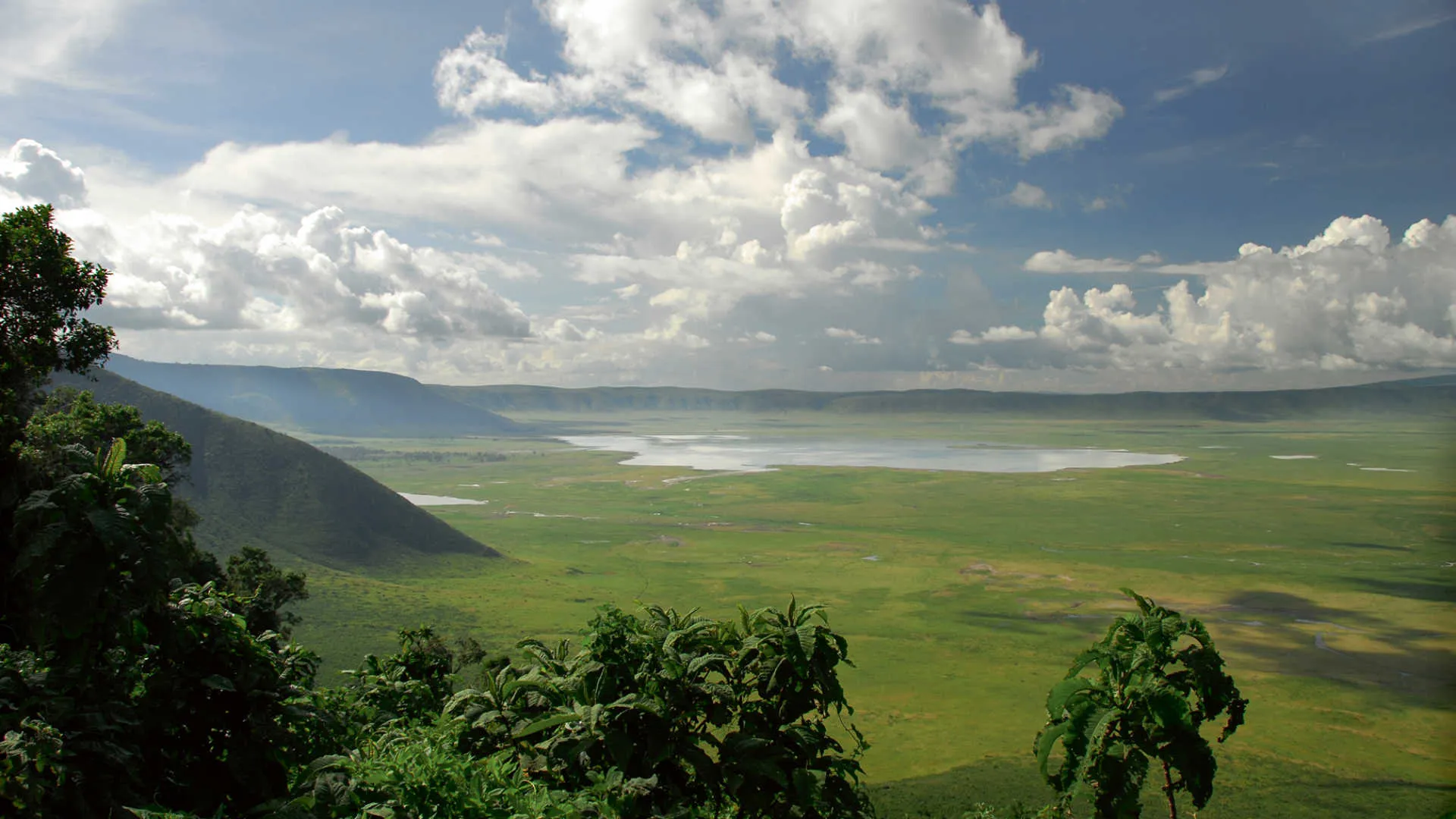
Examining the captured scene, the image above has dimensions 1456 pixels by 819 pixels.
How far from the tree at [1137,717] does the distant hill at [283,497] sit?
10140 centimetres

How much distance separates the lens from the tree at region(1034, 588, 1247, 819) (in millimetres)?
7344

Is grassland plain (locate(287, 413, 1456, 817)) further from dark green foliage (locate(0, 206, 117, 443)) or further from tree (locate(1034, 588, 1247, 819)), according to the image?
dark green foliage (locate(0, 206, 117, 443))

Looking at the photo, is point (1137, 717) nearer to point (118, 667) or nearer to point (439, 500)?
point (118, 667)

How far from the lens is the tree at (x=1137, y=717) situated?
24.1 ft

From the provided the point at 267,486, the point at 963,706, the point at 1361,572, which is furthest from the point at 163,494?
the point at 1361,572

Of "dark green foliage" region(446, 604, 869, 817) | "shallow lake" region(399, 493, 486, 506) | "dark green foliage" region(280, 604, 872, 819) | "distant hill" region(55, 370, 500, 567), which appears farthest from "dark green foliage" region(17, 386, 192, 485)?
"shallow lake" region(399, 493, 486, 506)

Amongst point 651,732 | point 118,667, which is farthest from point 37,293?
point 651,732

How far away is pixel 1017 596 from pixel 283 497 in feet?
318

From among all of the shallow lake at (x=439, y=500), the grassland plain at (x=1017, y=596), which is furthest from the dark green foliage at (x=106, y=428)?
the shallow lake at (x=439, y=500)

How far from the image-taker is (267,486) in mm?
107750

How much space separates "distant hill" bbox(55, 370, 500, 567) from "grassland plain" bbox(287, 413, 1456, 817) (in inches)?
291

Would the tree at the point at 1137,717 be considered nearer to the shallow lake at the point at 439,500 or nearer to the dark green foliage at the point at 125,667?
the dark green foliage at the point at 125,667

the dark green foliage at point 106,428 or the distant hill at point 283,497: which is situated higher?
the dark green foliage at point 106,428

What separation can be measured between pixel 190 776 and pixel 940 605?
279 feet
